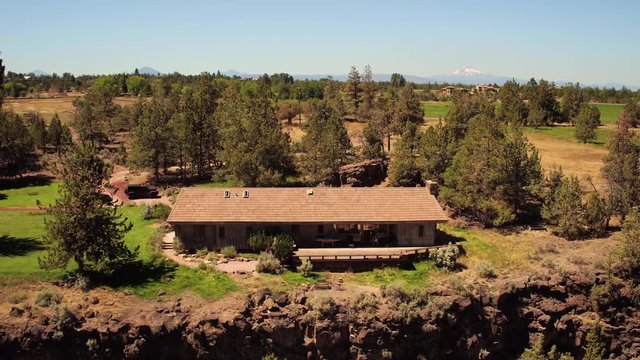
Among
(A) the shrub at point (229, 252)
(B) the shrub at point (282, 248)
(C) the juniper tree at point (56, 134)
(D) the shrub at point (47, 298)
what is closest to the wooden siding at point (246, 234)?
(A) the shrub at point (229, 252)

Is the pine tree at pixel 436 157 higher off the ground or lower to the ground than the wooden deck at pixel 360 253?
higher

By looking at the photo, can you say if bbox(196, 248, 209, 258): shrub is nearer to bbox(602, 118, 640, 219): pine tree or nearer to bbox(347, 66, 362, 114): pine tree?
bbox(602, 118, 640, 219): pine tree

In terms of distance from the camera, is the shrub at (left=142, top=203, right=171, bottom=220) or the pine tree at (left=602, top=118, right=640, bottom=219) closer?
the pine tree at (left=602, top=118, right=640, bottom=219)

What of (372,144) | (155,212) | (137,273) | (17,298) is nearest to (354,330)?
(137,273)

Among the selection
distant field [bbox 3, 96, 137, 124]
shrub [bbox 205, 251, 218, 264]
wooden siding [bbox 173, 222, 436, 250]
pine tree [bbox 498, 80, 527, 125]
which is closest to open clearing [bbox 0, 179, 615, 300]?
shrub [bbox 205, 251, 218, 264]

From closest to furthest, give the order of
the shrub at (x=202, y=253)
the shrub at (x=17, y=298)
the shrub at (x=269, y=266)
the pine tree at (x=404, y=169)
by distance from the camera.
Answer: the shrub at (x=17, y=298) < the shrub at (x=269, y=266) < the shrub at (x=202, y=253) < the pine tree at (x=404, y=169)

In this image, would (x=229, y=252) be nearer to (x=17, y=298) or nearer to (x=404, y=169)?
(x=17, y=298)

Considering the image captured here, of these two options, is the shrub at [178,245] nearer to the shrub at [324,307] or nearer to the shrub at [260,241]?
the shrub at [260,241]
